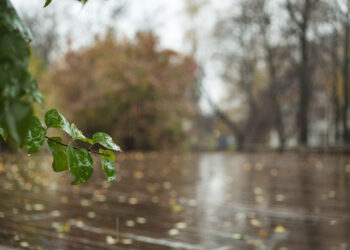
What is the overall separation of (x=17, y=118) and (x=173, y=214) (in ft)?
14.6

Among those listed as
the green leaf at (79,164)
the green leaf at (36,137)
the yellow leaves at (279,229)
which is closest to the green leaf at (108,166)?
the green leaf at (79,164)

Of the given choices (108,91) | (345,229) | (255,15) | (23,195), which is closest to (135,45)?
(108,91)

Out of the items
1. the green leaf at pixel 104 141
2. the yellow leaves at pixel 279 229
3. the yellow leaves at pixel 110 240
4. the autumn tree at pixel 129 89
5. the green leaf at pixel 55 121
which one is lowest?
the yellow leaves at pixel 279 229

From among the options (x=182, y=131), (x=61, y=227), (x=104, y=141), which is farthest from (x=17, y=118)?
(x=182, y=131)

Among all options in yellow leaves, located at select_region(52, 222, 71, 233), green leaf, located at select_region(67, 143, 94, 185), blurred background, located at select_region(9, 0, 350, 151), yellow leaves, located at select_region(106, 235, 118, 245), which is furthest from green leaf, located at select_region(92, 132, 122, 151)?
blurred background, located at select_region(9, 0, 350, 151)

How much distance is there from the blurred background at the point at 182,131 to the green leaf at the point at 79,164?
38 centimetres

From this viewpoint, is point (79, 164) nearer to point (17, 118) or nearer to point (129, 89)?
point (17, 118)

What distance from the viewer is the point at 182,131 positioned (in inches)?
779

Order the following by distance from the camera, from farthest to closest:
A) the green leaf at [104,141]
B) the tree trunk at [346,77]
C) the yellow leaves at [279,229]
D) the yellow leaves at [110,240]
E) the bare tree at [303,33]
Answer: the bare tree at [303,33] < the tree trunk at [346,77] < the yellow leaves at [279,229] < the yellow leaves at [110,240] < the green leaf at [104,141]

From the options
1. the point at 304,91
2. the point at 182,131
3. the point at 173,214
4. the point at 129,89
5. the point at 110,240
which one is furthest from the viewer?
the point at 304,91

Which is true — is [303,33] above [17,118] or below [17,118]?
above

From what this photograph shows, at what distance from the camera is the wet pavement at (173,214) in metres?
3.75

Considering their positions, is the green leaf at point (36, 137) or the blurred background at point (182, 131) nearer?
the green leaf at point (36, 137)

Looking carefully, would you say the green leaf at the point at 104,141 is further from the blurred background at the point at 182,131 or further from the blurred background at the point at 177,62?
the blurred background at the point at 177,62
